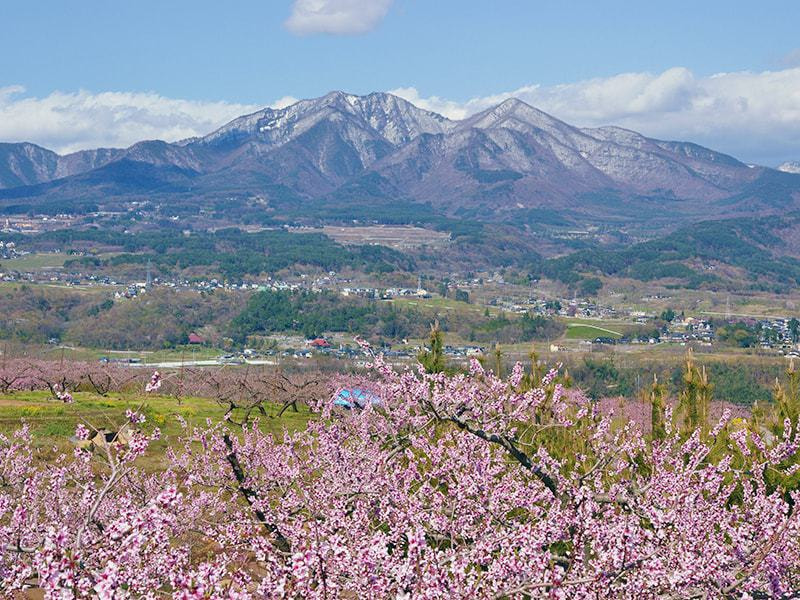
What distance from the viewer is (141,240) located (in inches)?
6993

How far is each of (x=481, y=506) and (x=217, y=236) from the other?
189 metres

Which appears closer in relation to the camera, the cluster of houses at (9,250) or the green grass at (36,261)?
the green grass at (36,261)

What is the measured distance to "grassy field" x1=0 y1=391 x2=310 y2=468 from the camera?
2261 centimetres

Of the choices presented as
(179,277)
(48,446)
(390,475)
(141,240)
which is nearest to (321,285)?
(179,277)

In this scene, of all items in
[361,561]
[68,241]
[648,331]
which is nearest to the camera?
[361,561]

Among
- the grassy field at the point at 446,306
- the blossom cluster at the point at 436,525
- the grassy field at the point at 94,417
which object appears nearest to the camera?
the blossom cluster at the point at 436,525

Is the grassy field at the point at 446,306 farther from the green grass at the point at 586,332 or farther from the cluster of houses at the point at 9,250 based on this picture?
the cluster of houses at the point at 9,250

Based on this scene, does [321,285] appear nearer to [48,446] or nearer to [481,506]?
[48,446]

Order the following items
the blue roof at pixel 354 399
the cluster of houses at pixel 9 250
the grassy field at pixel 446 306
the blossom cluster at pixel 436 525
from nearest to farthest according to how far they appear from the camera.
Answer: the blossom cluster at pixel 436 525
the blue roof at pixel 354 399
the grassy field at pixel 446 306
the cluster of houses at pixel 9 250

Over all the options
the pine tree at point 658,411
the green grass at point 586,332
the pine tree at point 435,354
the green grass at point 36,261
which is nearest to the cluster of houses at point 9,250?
the green grass at point 36,261

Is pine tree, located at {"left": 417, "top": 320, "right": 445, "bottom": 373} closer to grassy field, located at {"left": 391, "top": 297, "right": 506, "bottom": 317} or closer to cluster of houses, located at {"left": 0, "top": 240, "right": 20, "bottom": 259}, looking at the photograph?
grassy field, located at {"left": 391, "top": 297, "right": 506, "bottom": 317}

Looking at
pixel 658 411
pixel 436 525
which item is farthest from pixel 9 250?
pixel 436 525

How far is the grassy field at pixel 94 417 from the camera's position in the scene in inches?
890

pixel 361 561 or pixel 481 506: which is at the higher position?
pixel 361 561
